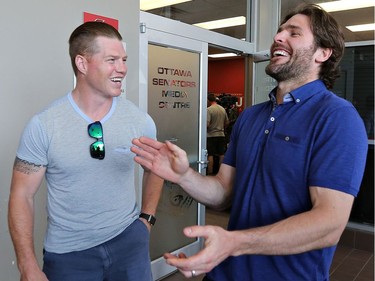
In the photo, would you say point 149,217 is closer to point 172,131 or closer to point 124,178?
point 124,178

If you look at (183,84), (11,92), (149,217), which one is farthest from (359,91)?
(11,92)

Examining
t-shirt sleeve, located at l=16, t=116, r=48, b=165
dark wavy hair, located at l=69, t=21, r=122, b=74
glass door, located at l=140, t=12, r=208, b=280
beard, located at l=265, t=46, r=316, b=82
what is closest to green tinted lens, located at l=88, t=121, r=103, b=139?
t-shirt sleeve, located at l=16, t=116, r=48, b=165

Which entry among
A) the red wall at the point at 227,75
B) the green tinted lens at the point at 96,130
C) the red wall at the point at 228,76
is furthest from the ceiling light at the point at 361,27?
the red wall at the point at 227,75

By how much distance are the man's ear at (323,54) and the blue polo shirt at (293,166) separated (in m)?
0.08

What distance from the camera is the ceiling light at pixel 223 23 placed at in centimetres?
383

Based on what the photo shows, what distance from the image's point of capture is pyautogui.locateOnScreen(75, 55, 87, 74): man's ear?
167cm

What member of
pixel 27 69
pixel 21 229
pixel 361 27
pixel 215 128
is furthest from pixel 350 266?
pixel 27 69

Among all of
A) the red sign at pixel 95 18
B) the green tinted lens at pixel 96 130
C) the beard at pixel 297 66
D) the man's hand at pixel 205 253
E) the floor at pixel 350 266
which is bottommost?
the floor at pixel 350 266

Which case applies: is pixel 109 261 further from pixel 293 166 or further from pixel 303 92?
pixel 303 92

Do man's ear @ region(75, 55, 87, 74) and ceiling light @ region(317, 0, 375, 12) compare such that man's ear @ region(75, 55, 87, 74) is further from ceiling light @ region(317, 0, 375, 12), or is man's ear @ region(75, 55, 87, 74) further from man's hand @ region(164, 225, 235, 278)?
ceiling light @ region(317, 0, 375, 12)

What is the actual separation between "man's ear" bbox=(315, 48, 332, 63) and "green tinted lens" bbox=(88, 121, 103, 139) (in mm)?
899

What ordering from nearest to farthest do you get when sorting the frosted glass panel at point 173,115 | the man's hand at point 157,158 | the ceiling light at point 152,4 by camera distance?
the man's hand at point 157,158, the ceiling light at point 152,4, the frosted glass panel at point 173,115

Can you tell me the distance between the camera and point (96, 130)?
1585mm

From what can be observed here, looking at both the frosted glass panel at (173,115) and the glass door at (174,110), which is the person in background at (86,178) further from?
the frosted glass panel at (173,115)
